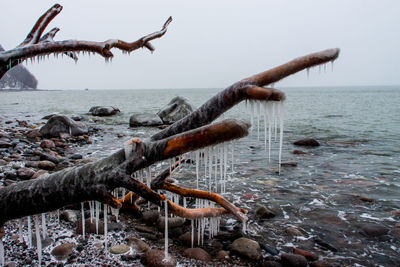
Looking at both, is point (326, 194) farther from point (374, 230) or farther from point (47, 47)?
point (47, 47)

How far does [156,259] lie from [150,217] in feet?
4.40

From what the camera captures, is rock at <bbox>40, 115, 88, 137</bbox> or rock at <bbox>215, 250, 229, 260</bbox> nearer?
rock at <bbox>215, 250, 229, 260</bbox>

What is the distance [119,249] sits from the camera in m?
4.05

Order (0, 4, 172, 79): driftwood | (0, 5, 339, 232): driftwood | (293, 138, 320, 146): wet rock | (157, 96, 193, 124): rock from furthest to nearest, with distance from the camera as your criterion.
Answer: (157, 96, 193, 124): rock < (293, 138, 320, 146): wet rock < (0, 4, 172, 79): driftwood < (0, 5, 339, 232): driftwood

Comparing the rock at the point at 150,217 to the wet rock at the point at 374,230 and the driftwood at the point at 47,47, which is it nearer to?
the driftwood at the point at 47,47

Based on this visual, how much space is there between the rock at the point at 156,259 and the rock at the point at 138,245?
0.25m

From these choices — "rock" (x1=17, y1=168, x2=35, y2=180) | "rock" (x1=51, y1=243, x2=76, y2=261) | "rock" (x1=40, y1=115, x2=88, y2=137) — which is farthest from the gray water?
"rock" (x1=17, y1=168, x2=35, y2=180)

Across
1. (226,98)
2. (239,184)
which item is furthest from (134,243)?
(239,184)

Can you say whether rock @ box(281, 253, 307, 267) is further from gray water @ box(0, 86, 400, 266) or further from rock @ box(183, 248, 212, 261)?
rock @ box(183, 248, 212, 261)

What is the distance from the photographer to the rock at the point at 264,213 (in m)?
5.49

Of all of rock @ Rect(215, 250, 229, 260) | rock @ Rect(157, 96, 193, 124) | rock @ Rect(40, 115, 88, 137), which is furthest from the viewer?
rock @ Rect(157, 96, 193, 124)

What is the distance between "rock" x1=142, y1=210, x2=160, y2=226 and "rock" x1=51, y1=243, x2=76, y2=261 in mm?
1319

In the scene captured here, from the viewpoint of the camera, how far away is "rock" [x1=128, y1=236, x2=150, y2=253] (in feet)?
13.5

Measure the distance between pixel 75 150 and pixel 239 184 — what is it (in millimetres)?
8096
